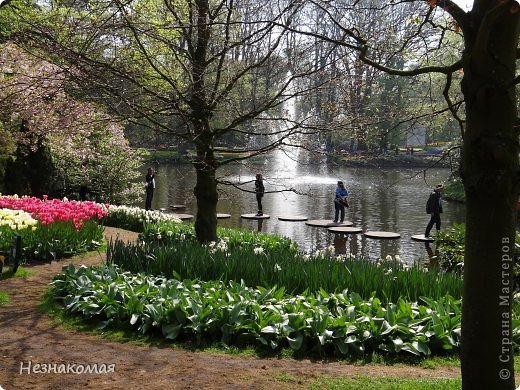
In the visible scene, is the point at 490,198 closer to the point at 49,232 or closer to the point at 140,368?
the point at 140,368

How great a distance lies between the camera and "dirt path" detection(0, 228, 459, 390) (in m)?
4.35

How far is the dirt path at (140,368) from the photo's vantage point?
435cm

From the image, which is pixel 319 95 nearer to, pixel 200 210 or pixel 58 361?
pixel 200 210

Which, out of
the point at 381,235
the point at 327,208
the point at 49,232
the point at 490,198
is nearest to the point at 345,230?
the point at 381,235

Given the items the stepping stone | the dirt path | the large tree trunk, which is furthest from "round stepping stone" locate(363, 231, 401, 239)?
the large tree trunk

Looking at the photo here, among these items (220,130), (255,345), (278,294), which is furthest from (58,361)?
(220,130)

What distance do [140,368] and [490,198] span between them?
304cm

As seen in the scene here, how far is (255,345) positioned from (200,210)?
17.0 feet

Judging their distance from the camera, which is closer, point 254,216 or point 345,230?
point 345,230

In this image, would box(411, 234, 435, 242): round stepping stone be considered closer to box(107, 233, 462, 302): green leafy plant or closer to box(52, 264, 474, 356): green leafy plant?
box(107, 233, 462, 302): green leafy plant

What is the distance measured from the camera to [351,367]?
485cm

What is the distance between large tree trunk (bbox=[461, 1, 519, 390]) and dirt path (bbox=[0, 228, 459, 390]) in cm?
151

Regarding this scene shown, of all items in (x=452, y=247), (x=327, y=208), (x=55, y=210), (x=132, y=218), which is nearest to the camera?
(x=452, y=247)

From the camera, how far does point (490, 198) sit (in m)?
3.12
